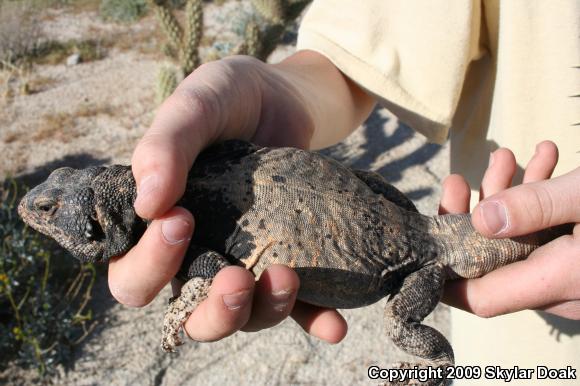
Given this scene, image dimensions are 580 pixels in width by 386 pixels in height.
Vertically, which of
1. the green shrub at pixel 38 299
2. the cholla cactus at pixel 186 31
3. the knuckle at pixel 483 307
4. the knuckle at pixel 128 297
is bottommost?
the green shrub at pixel 38 299

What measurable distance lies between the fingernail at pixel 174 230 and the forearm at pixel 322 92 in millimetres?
1399

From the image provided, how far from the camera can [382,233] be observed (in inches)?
111

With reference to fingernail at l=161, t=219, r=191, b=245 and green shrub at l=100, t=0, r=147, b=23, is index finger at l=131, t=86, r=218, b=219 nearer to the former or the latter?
fingernail at l=161, t=219, r=191, b=245

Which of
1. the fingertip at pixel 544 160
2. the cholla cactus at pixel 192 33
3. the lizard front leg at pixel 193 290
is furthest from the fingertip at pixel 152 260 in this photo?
the cholla cactus at pixel 192 33

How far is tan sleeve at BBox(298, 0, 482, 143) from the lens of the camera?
3.23 metres

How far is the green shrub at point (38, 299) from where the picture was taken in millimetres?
5398

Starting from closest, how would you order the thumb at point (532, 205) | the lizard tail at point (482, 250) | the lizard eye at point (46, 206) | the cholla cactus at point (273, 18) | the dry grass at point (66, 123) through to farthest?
the thumb at point (532, 205) < the lizard eye at point (46, 206) < the lizard tail at point (482, 250) < the cholla cactus at point (273, 18) < the dry grass at point (66, 123)

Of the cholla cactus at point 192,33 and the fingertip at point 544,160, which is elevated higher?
the fingertip at point 544,160

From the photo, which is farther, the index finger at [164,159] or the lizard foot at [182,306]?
the lizard foot at [182,306]

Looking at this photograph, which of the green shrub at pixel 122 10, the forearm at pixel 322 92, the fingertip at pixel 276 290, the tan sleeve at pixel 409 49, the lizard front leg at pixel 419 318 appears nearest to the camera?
the fingertip at pixel 276 290

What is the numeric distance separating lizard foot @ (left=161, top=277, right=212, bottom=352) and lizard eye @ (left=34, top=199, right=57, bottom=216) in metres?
0.78

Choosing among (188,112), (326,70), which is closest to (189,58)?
(326,70)

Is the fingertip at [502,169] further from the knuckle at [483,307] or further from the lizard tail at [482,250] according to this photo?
the knuckle at [483,307]

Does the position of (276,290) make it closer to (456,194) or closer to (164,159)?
(164,159)
